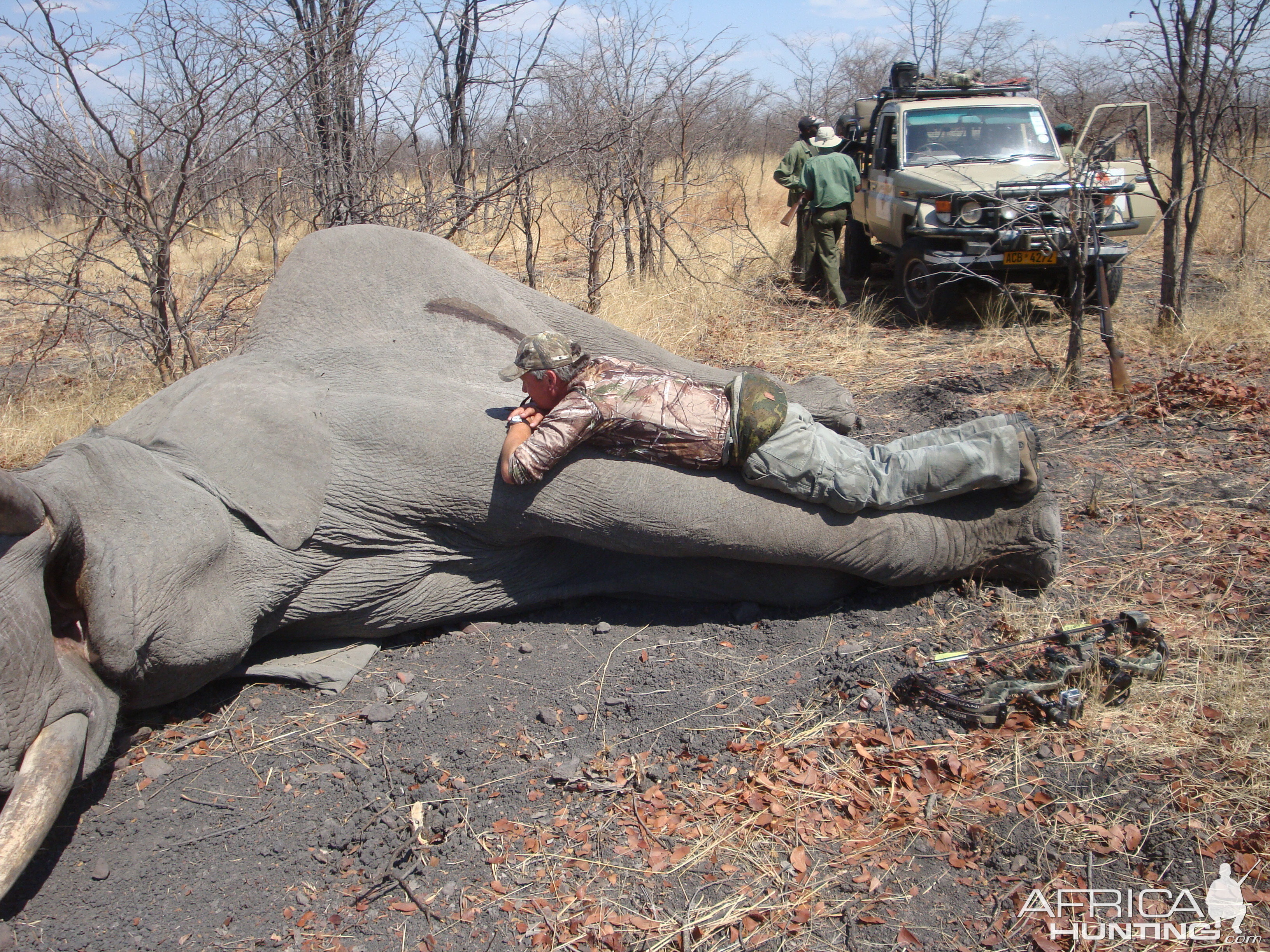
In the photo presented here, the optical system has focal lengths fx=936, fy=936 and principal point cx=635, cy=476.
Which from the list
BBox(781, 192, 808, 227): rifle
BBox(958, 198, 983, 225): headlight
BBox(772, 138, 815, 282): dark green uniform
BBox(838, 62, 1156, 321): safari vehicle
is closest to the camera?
BBox(838, 62, 1156, 321): safari vehicle

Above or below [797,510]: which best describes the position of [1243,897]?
below

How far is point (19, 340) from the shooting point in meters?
9.36

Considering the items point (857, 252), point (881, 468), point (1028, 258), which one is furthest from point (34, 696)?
point (857, 252)

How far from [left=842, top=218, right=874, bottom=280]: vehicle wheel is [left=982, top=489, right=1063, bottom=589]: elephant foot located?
7686 mm

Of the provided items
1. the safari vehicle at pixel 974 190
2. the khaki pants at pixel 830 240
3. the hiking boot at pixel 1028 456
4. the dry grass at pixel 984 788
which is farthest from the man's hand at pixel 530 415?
the khaki pants at pixel 830 240

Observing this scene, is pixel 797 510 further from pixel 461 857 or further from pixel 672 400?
pixel 461 857

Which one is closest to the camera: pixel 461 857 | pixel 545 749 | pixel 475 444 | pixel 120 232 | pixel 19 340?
pixel 461 857

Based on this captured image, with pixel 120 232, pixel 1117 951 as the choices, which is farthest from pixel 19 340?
pixel 1117 951

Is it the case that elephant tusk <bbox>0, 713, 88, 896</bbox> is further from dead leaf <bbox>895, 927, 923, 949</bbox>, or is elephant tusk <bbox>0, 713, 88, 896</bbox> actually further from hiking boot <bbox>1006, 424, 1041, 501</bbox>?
hiking boot <bbox>1006, 424, 1041, 501</bbox>

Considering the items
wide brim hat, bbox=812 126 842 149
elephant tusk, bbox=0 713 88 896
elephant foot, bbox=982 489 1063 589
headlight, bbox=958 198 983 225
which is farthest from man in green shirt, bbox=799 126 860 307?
elephant tusk, bbox=0 713 88 896

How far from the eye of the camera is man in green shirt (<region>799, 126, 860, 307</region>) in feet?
30.4

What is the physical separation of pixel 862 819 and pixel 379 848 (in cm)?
133

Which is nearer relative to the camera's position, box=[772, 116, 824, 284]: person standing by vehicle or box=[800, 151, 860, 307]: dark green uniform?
box=[800, 151, 860, 307]: dark green uniform

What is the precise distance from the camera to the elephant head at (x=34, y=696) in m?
2.28
